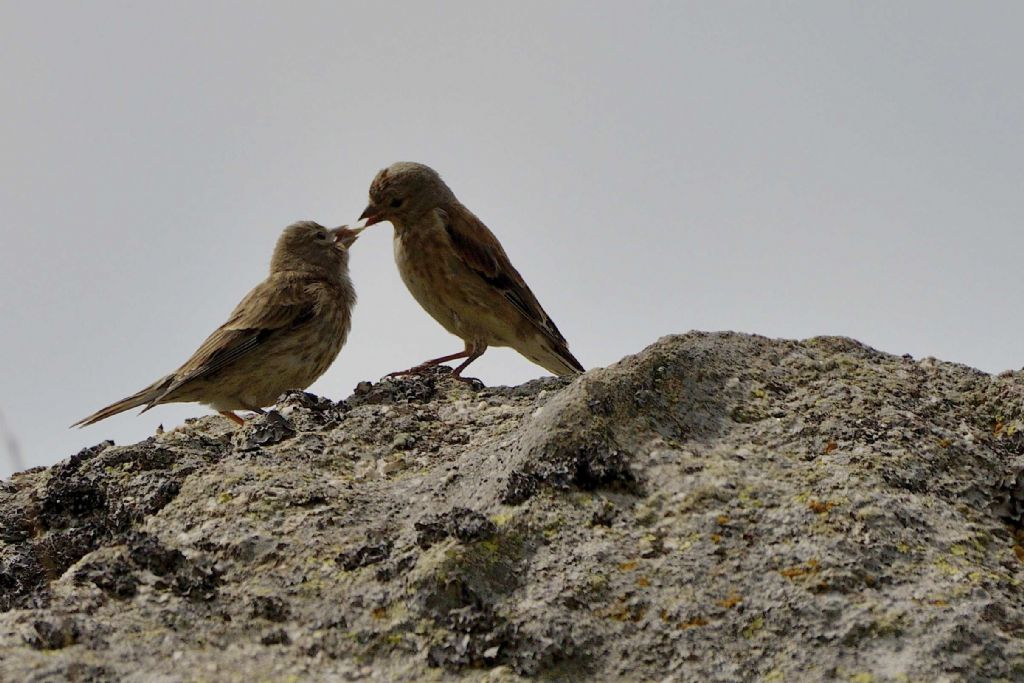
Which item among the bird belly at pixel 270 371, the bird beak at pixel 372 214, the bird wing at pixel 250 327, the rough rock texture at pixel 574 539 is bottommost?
the rough rock texture at pixel 574 539

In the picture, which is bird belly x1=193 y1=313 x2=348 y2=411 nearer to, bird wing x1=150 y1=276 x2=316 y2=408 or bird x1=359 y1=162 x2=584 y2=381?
bird wing x1=150 y1=276 x2=316 y2=408

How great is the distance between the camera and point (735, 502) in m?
3.41

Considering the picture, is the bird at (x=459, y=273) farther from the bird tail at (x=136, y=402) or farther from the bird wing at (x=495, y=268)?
the bird tail at (x=136, y=402)

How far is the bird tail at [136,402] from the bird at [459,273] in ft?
5.98

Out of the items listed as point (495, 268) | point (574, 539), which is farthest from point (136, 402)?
point (574, 539)

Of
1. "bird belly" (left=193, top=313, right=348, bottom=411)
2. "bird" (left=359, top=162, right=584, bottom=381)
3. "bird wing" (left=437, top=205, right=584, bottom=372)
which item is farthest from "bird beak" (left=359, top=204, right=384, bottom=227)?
"bird belly" (left=193, top=313, right=348, bottom=411)

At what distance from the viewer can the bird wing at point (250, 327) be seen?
8.29 m

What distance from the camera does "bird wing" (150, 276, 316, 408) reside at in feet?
27.2

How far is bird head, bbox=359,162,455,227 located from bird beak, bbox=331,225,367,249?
0.43 m

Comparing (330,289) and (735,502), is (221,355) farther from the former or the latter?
(735,502)

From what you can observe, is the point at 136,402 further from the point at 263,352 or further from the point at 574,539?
the point at 574,539

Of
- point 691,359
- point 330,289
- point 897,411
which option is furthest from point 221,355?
point 897,411

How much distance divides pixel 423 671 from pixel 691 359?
67.4 inches

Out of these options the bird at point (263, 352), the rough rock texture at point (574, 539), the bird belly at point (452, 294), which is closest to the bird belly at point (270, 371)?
the bird at point (263, 352)
